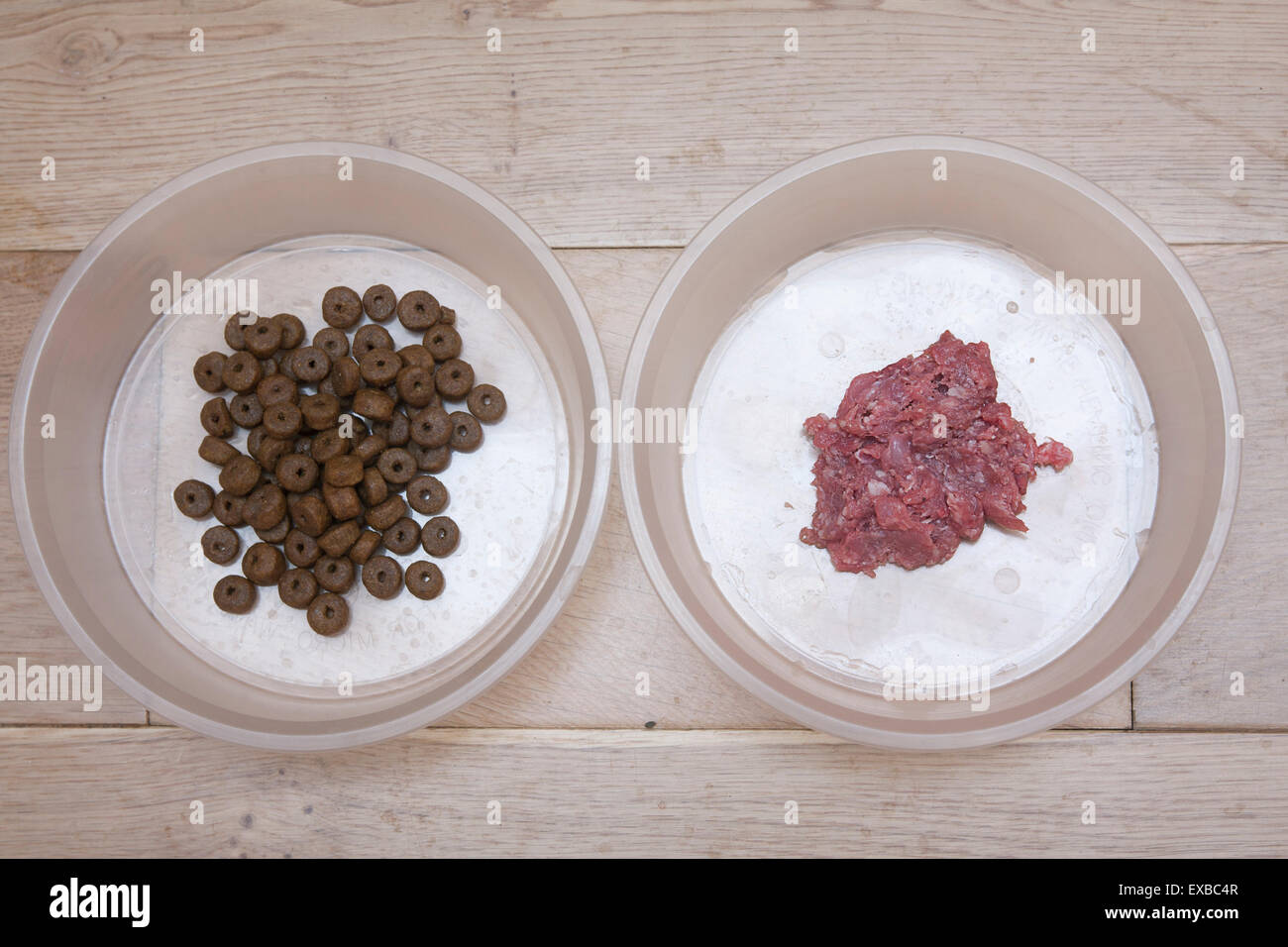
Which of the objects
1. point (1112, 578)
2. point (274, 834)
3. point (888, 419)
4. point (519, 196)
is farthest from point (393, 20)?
point (1112, 578)

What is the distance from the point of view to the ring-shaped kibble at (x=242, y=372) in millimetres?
1847

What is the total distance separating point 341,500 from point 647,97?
0.99 m

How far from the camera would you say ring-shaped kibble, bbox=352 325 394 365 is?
74.2 inches

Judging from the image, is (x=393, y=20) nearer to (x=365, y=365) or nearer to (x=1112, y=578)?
(x=365, y=365)

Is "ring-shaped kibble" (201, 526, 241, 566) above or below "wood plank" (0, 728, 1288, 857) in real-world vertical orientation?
above

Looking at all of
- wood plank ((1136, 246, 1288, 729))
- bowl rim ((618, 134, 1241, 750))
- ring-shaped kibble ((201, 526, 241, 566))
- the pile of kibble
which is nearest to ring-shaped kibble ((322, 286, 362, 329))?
the pile of kibble

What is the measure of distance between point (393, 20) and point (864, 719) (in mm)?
1642

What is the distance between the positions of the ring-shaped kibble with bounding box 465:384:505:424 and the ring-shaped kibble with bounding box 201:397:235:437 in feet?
1.51

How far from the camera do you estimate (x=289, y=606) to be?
1.88 metres

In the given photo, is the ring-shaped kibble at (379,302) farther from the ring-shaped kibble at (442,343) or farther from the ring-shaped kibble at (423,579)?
the ring-shaped kibble at (423,579)

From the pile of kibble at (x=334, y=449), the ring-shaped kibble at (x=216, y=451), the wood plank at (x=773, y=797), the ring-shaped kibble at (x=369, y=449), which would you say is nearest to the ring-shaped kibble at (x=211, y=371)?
the pile of kibble at (x=334, y=449)

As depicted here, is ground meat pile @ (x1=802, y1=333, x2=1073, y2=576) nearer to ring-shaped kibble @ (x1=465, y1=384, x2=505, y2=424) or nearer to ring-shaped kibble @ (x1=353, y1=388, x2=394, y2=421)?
ring-shaped kibble @ (x1=465, y1=384, x2=505, y2=424)

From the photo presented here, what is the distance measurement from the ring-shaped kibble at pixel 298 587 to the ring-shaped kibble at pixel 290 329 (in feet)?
1.45
